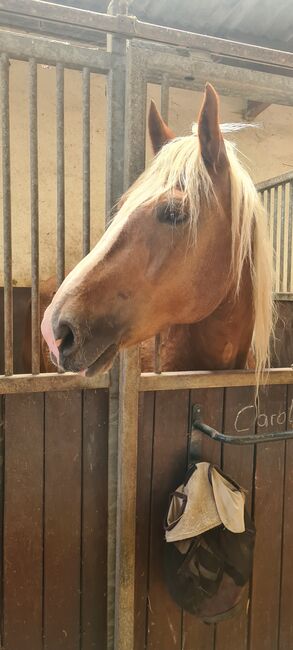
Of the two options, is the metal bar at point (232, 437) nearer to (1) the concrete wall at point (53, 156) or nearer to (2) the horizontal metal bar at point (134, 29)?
(2) the horizontal metal bar at point (134, 29)

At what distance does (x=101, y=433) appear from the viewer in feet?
3.66

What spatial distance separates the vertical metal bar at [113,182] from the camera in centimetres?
103

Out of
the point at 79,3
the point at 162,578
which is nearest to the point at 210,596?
the point at 162,578

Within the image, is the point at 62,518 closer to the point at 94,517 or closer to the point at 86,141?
the point at 94,517

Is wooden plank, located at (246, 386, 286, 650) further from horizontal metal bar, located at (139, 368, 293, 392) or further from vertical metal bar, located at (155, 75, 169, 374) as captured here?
vertical metal bar, located at (155, 75, 169, 374)

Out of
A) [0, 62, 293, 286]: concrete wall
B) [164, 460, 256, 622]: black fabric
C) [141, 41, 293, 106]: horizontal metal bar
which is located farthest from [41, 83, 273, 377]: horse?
[0, 62, 293, 286]: concrete wall

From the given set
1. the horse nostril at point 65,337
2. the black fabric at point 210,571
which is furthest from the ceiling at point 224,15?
the black fabric at point 210,571

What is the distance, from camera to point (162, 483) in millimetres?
1162

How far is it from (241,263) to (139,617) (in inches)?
37.0

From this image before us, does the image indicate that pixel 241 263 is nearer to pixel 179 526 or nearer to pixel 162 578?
pixel 179 526

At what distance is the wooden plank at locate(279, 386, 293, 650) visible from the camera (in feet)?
4.25

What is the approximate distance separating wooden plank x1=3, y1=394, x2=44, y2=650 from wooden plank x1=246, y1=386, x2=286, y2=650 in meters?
0.60

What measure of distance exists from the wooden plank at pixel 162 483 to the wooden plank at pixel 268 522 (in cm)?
24

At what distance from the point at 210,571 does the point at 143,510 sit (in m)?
0.21
